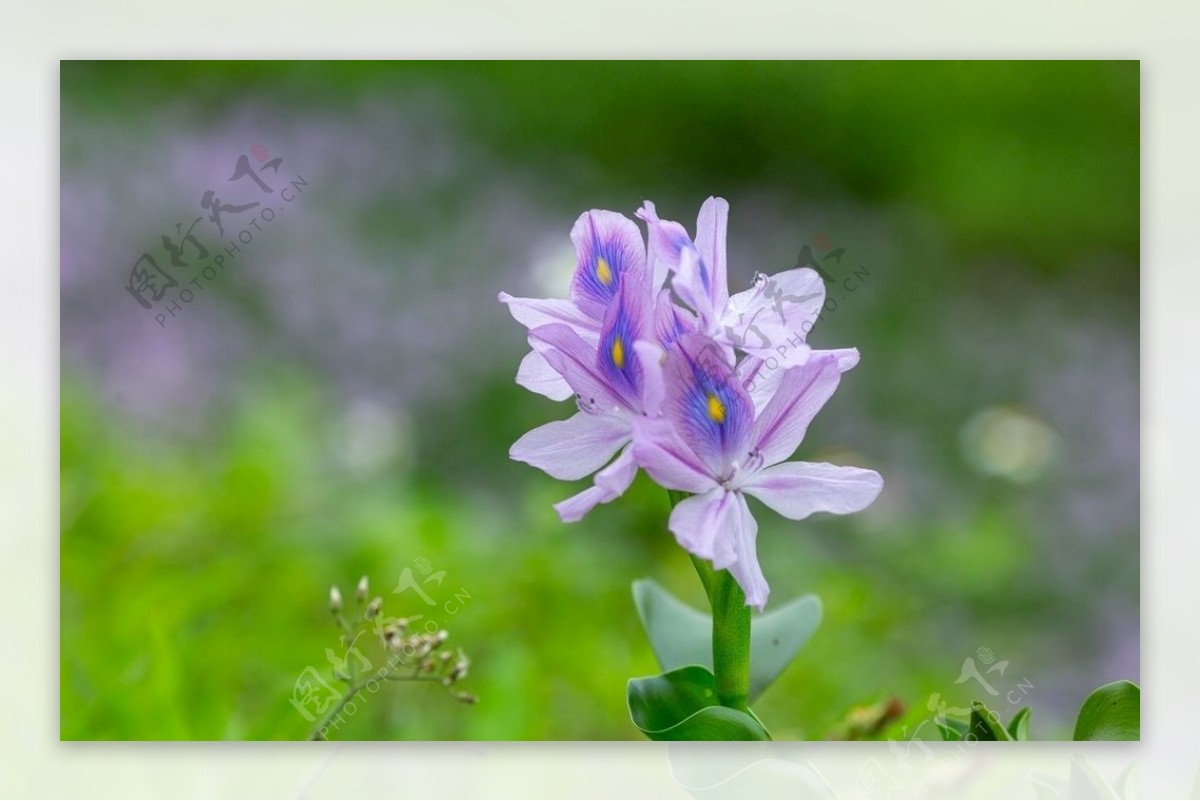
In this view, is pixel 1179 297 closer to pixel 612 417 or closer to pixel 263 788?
pixel 612 417

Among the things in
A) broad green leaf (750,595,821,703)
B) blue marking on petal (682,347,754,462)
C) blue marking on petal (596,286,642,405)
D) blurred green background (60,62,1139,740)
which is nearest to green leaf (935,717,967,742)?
blurred green background (60,62,1139,740)

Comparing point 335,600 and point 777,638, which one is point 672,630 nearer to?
point 777,638

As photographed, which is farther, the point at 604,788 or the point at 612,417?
the point at 604,788

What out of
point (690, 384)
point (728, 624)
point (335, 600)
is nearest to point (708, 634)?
point (728, 624)

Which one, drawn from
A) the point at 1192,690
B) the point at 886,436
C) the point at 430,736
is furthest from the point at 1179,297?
the point at 430,736

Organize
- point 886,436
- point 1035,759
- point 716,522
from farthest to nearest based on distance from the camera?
1. point 886,436
2. point 1035,759
3. point 716,522

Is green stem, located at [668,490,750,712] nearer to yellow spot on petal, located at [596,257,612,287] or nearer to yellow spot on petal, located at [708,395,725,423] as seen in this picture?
yellow spot on petal, located at [708,395,725,423]

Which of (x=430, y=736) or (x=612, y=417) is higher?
(x=612, y=417)
